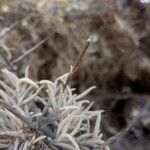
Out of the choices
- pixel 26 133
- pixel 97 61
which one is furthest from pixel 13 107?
pixel 97 61

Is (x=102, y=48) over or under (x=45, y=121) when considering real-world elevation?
under

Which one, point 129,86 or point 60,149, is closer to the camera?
point 60,149

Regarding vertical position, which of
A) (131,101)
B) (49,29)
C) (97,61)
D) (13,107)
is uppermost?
(13,107)

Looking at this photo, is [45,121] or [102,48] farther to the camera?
[102,48]

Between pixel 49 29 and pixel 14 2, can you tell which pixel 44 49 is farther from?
pixel 14 2

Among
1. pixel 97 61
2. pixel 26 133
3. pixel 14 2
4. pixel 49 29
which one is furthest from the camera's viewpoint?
pixel 97 61

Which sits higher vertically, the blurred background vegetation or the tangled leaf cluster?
A: the tangled leaf cluster
